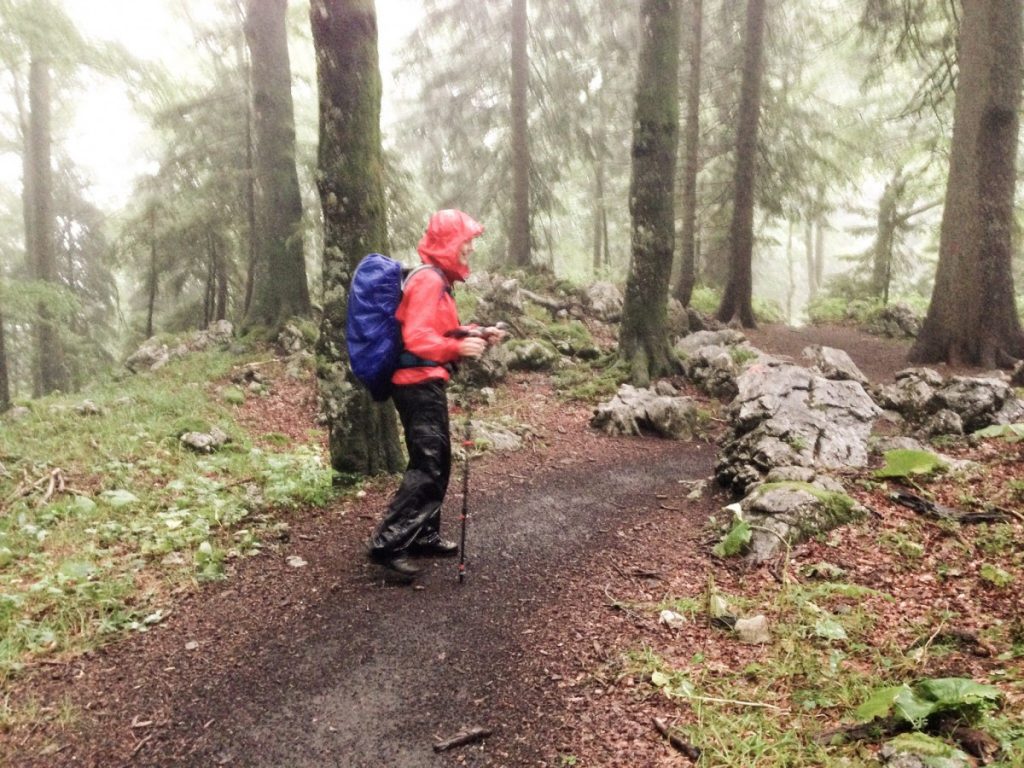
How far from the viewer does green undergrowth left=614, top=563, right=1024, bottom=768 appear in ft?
8.09

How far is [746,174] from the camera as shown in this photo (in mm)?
15578

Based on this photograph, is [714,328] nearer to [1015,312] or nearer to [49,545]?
[1015,312]

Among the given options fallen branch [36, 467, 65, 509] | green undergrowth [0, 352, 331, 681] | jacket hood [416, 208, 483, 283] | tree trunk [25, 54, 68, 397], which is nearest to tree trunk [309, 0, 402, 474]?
green undergrowth [0, 352, 331, 681]

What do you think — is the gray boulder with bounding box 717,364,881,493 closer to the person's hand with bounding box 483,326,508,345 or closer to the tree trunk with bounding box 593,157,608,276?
the person's hand with bounding box 483,326,508,345

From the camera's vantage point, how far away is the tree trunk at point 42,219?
15.9m

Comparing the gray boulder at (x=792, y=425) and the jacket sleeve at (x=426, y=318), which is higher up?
the jacket sleeve at (x=426, y=318)

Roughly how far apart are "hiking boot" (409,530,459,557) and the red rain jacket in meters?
1.25

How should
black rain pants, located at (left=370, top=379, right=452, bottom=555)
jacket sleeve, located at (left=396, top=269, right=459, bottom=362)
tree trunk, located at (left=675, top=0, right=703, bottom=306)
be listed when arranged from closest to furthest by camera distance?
jacket sleeve, located at (left=396, top=269, right=459, bottom=362)
black rain pants, located at (left=370, top=379, right=452, bottom=555)
tree trunk, located at (left=675, top=0, right=703, bottom=306)

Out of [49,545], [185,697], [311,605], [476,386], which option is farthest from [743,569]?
[476,386]

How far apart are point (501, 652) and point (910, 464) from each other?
408 cm

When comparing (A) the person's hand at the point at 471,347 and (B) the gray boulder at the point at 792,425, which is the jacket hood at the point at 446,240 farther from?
(B) the gray boulder at the point at 792,425

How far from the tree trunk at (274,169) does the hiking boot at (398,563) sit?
351 inches

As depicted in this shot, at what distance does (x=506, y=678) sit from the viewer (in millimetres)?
3332

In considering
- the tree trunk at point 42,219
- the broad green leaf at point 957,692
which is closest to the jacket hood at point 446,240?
the broad green leaf at point 957,692
